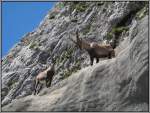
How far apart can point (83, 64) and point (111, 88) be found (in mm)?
12719

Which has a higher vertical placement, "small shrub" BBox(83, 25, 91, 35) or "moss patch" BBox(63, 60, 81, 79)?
"small shrub" BBox(83, 25, 91, 35)

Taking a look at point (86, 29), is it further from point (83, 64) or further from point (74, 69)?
point (74, 69)

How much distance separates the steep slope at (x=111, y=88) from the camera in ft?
75.9

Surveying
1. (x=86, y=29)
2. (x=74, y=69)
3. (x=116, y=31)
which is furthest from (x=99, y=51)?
(x=86, y=29)

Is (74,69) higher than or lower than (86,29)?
lower

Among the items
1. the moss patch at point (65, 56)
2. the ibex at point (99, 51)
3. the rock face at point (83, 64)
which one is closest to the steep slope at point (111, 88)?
the rock face at point (83, 64)

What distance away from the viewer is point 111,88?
23.9 metres

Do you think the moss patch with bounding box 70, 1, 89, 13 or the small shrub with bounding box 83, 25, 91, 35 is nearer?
the small shrub with bounding box 83, 25, 91, 35

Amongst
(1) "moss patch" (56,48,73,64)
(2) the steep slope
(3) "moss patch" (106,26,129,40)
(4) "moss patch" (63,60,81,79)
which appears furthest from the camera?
(1) "moss patch" (56,48,73,64)

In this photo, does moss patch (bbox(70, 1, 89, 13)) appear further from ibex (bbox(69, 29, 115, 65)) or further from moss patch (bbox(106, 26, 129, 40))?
ibex (bbox(69, 29, 115, 65))

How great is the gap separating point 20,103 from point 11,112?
87 cm

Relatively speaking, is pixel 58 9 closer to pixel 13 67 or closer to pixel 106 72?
pixel 13 67

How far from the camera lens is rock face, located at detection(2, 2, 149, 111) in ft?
77.2

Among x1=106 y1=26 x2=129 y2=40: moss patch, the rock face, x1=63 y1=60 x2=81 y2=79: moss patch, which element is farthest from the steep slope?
x1=106 y1=26 x2=129 y2=40: moss patch
